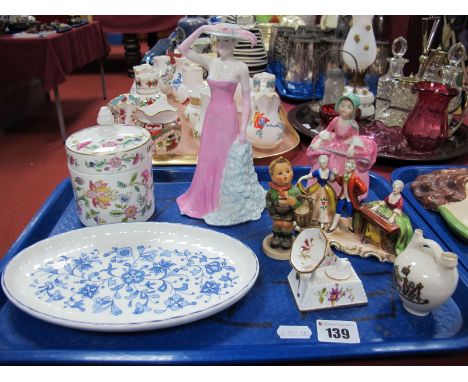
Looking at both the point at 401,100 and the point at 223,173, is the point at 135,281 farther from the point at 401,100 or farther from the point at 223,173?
the point at 401,100

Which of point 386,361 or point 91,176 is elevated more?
point 91,176

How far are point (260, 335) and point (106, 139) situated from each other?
0.58 m

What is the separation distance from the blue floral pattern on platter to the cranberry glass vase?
2.95ft

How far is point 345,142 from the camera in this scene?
1.05m

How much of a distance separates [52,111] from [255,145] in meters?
1.76

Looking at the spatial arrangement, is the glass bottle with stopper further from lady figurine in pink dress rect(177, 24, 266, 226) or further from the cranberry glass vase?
lady figurine in pink dress rect(177, 24, 266, 226)

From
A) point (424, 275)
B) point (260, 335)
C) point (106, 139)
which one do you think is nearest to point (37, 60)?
point (106, 139)

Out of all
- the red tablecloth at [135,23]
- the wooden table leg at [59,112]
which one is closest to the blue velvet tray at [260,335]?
the wooden table leg at [59,112]

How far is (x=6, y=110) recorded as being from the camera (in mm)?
2395

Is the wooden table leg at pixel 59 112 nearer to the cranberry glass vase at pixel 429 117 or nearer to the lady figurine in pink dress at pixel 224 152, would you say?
the lady figurine in pink dress at pixel 224 152

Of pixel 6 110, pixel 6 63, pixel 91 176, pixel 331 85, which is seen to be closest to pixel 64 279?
pixel 91 176

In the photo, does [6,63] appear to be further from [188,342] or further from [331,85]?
[188,342]

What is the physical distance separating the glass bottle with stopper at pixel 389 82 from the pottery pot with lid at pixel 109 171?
3.51 ft

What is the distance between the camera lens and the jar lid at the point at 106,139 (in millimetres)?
967
